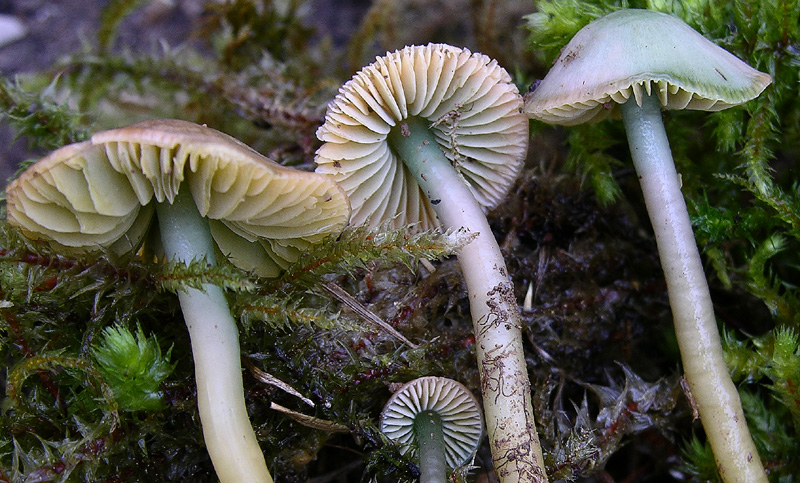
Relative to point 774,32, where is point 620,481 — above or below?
below

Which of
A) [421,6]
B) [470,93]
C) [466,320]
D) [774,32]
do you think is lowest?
[466,320]

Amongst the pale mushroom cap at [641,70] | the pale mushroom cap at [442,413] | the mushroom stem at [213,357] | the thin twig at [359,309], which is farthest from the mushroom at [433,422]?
the pale mushroom cap at [641,70]

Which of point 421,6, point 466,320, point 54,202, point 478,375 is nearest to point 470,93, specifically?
point 466,320

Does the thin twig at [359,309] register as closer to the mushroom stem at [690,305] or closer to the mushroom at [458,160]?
the mushroom at [458,160]

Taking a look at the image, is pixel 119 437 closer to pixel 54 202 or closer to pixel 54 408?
pixel 54 408

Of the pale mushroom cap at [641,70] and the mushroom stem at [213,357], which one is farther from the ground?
the pale mushroom cap at [641,70]

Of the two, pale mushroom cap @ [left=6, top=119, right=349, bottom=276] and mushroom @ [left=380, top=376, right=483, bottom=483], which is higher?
pale mushroom cap @ [left=6, top=119, right=349, bottom=276]

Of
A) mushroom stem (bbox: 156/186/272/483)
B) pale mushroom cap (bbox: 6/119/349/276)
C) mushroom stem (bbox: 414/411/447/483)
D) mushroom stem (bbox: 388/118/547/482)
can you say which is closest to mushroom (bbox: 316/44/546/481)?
mushroom stem (bbox: 388/118/547/482)

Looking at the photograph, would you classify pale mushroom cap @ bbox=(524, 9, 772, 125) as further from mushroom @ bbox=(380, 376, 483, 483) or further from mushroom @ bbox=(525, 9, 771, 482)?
mushroom @ bbox=(380, 376, 483, 483)
